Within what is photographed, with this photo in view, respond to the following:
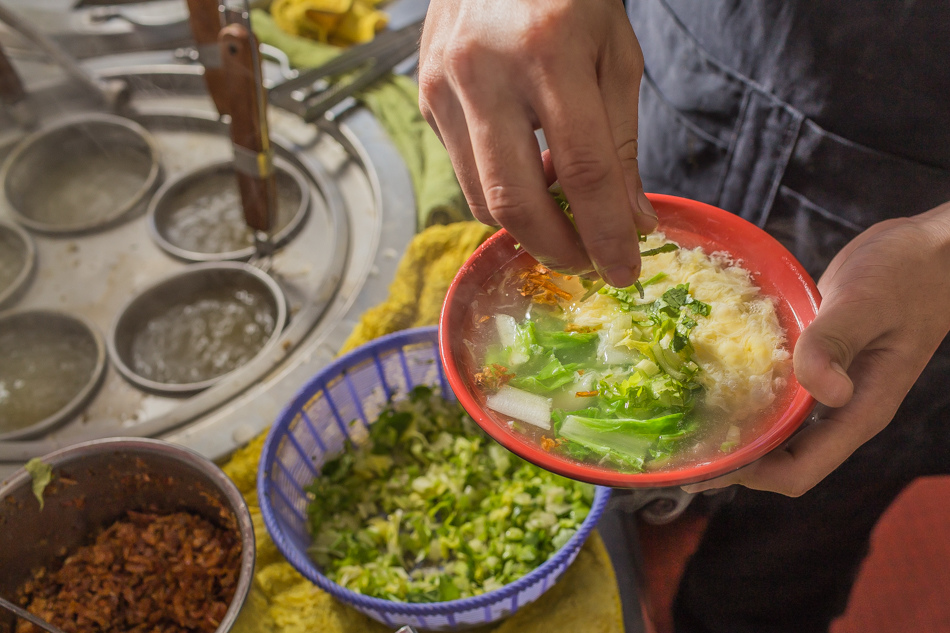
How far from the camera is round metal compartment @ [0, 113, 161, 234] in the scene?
283 centimetres

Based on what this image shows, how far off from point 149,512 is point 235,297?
1002mm

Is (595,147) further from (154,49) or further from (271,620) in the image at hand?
(154,49)

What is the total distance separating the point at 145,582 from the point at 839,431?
1787mm

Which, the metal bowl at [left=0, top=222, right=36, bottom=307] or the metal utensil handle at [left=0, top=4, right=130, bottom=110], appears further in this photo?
the metal utensil handle at [left=0, top=4, right=130, bottom=110]

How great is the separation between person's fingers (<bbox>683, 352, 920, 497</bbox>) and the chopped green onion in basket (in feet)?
1.93

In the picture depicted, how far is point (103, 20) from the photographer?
11.5ft

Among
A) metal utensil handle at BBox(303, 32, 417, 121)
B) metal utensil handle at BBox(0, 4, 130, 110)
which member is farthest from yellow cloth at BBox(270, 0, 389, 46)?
metal utensil handle at BBox(0, 4, 130, 110)

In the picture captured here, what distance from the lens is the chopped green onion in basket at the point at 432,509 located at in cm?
180

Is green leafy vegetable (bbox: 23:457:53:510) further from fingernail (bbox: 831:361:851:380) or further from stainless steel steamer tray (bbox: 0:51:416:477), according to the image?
fingernail (bbox: 831:361:851:380)

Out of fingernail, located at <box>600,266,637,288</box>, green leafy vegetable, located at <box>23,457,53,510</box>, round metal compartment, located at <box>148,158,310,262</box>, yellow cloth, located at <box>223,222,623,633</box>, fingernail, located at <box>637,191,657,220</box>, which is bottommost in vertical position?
yellow cloth, located at <box>223,222,623,633</box>

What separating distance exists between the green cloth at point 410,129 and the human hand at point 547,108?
1559 mm

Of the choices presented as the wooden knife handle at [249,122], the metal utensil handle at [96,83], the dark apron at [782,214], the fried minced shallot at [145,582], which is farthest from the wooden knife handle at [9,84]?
the dark apron at [782,214]

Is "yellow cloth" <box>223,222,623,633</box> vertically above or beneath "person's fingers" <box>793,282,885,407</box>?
beneath

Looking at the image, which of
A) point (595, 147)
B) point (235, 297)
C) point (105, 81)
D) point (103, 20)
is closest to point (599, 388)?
point (595, 147)
